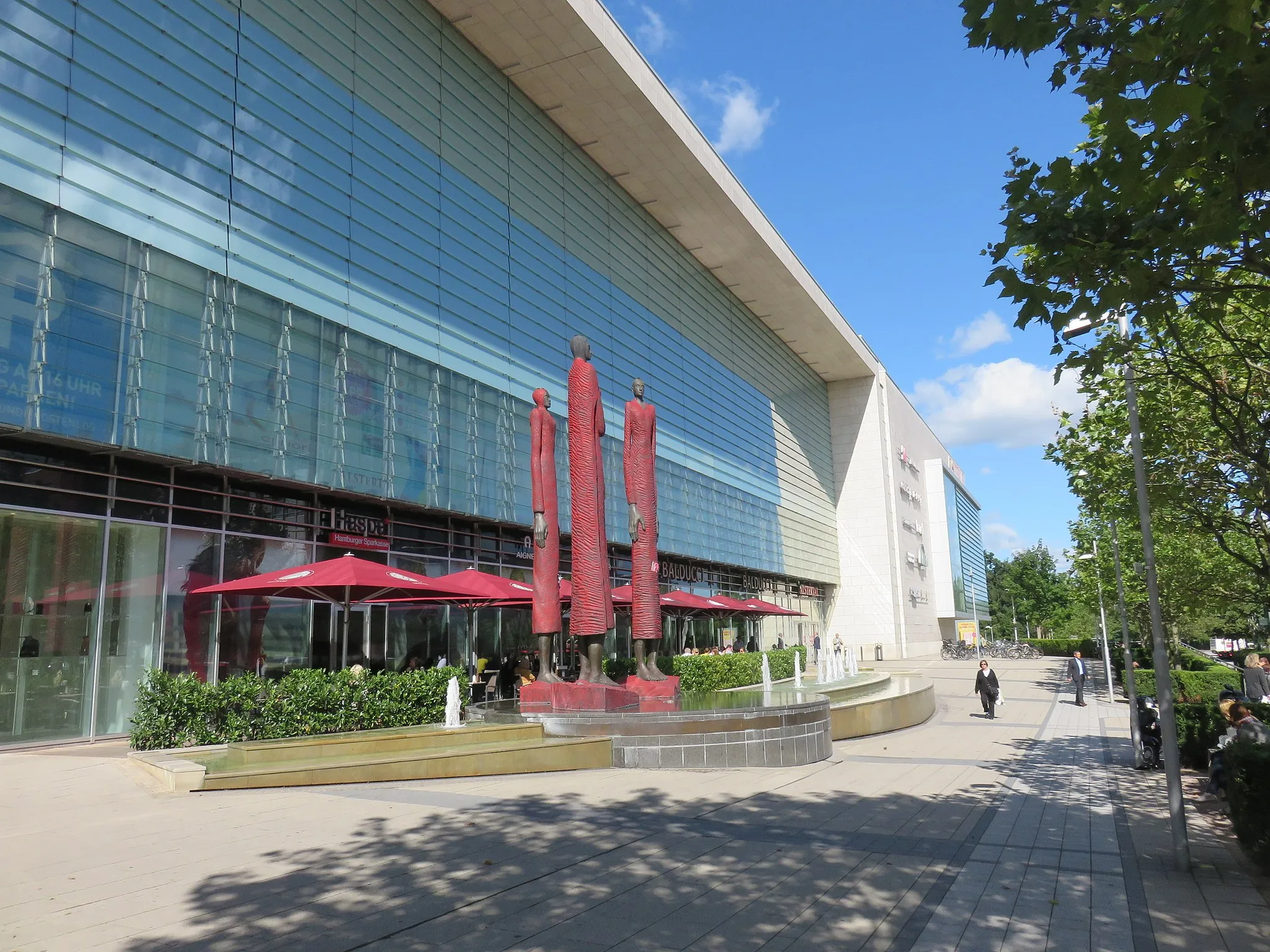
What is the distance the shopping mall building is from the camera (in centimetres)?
1440

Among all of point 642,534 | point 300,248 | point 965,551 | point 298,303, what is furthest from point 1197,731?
point 965,551

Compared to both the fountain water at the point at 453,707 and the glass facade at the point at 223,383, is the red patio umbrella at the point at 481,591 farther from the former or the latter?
the glass facade at the point at 223,383

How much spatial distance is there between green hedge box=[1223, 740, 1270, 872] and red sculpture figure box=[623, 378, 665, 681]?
1004 centimetres

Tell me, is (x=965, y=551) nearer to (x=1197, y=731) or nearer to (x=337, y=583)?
(x=1197, y=731)

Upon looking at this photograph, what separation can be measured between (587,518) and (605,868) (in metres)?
8.90

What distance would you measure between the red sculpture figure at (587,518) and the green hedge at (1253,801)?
9.39 meters

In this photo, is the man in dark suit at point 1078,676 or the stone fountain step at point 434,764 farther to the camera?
the man in dark suit at point 1078,676

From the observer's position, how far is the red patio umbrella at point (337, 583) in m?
13.9

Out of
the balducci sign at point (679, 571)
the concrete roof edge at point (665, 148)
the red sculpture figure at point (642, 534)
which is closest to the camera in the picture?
the red sculpture figure at point (642, 534)

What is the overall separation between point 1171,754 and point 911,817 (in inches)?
105

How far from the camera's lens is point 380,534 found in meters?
21.2

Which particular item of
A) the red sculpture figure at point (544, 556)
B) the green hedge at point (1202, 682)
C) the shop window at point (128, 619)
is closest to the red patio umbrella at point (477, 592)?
the red sculpture figure at point (544, 556)

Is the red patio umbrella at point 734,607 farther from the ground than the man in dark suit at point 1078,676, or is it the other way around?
the red patio umbrella at point 734,607

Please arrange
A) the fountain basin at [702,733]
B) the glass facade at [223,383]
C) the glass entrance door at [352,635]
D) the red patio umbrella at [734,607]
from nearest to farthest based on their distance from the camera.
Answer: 1. the fountain basin at [702,733]
2. the glass facade at [223,383]
3. the glass entrance door at [352,635]
4. the red patio umbrella at [734,607]
